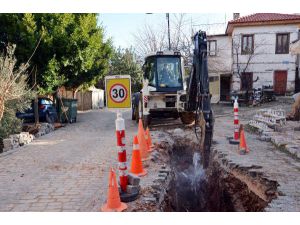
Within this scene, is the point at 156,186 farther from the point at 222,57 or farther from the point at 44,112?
the point at 222,57

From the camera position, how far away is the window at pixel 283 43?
63.1ft

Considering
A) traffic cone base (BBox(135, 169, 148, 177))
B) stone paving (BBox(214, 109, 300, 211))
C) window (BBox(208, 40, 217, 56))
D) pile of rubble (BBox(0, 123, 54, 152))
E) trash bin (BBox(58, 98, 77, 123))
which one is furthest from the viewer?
window (BBox(208, 40, 217, 56))

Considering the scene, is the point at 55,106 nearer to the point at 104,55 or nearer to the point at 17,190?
the point at 104,55

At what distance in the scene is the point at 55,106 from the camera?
44.6 feet

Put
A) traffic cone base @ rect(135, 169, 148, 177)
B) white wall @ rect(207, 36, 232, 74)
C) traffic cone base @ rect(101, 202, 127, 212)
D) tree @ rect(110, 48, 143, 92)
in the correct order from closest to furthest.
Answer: traffic cone base @ rect(101, 202, 127, 212) < traffic cone base @ rect(135, 169, 148, 177) < white wall @ rect(207, 36, 232, 74) < tree @ rect(110, 48, 143, 92)

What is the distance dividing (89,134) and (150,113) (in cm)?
230

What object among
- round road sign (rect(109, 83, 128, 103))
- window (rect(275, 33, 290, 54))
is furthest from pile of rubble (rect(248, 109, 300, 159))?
window (rect(275, 33, 290, 54))

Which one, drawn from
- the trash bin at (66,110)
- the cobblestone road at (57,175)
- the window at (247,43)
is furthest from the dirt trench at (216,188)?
the window at (247,43)

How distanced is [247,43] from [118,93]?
18.1 m

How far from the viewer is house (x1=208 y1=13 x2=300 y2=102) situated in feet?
62.5

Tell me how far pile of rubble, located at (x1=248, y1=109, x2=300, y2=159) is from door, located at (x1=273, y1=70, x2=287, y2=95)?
10476 millimetres

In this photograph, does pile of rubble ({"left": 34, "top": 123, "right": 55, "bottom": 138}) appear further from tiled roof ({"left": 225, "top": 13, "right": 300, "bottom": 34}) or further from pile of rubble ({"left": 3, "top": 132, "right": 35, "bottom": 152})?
tiled roof ({"left": 225, "top": 13, "right": 300, "bottom": 34})

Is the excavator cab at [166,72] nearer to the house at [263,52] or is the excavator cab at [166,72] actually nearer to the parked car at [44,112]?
the parked car at [44,112]

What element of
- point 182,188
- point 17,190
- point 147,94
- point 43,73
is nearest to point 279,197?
point 182,188
